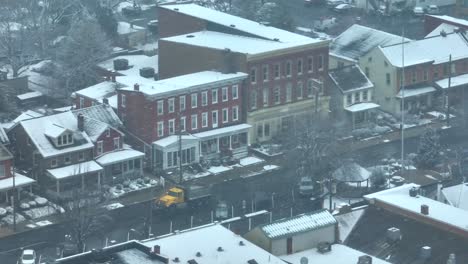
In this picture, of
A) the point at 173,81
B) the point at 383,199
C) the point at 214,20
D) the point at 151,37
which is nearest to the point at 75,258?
the point at 383,199

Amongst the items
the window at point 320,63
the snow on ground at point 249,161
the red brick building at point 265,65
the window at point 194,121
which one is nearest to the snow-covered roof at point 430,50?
the window at point 320,63

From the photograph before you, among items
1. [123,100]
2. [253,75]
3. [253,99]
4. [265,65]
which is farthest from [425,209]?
[123,100]

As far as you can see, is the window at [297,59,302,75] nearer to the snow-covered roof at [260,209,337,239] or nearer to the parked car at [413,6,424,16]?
the snow-covered roof at [260,209,337,239]

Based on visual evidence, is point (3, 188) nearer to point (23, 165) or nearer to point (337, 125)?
point (23, 165)

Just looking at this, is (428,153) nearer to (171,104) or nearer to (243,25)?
(171,104)

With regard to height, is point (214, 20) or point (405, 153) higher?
point (214, 20)

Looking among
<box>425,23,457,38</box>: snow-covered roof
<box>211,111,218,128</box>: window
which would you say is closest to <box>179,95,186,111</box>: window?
<box>211,111,218,128</box>: window
